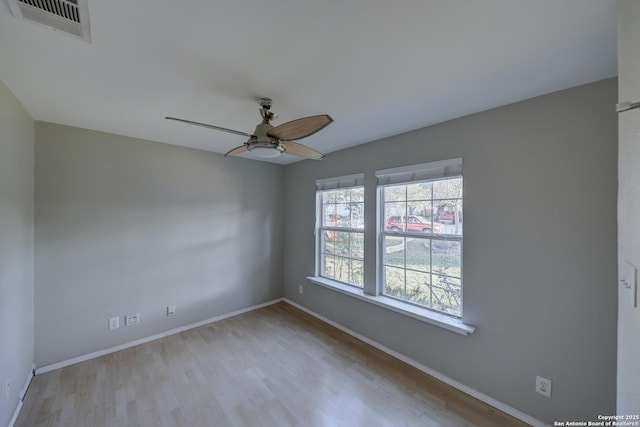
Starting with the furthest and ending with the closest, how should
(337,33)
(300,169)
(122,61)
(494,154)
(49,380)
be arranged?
(300,169) → (49,380) → (494,154) → (122,61) → (337,33)

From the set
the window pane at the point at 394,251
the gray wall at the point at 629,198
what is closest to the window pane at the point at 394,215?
the window pane at the point at 394,251

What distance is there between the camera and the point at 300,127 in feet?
5.27

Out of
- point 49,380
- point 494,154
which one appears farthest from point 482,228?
point 49,380

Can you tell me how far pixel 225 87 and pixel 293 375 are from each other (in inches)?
101

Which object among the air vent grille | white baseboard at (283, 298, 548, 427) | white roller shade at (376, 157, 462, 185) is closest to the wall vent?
the air vent grille

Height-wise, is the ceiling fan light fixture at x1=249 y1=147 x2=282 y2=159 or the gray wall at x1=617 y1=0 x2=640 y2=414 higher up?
the ceiling fan light fixture at x1=249 y1=147 x2=282 y2=159

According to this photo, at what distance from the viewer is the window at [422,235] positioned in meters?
2.27

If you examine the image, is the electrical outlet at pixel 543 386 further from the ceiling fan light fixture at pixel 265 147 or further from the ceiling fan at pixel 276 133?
the ceiling fan light fixture at pixel 265 147

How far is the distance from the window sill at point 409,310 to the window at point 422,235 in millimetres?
90

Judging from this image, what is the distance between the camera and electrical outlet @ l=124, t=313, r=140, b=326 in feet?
9.12

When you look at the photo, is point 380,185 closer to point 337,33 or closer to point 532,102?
point 532,102

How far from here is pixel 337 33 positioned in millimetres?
1184

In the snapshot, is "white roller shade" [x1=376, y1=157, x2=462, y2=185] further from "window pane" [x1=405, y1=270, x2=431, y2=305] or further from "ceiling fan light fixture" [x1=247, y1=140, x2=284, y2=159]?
"ceiling fan light fixture" [x1=247, y1=140, x2=284, y2=159]

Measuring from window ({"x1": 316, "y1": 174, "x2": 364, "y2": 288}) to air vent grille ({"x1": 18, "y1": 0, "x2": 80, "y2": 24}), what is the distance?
258cm
